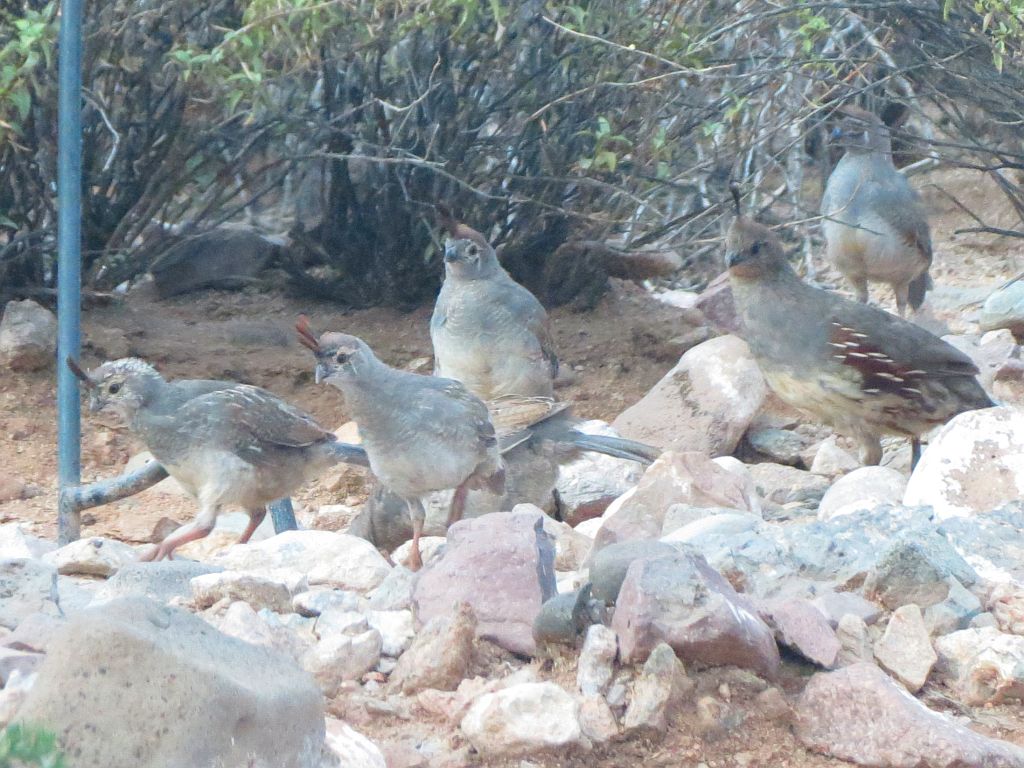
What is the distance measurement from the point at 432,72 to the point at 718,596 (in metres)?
5.00

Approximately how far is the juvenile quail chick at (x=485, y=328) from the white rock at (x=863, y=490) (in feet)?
6.22

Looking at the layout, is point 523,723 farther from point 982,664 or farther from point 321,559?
point 321,559

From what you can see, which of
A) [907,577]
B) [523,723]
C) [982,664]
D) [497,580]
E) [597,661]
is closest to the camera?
[523,723]

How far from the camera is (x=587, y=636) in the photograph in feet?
10.5

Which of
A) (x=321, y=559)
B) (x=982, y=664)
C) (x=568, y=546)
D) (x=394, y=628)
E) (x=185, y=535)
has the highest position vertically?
(x=982, y=664)

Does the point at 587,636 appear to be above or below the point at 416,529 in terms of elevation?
above

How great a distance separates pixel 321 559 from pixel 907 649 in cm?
178

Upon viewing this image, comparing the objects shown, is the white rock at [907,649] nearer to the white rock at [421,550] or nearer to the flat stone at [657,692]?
the flat stone at [657,692]

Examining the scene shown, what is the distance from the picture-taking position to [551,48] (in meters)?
8.15

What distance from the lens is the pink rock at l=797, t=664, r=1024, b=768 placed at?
292 cm

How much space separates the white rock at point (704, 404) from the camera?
7016mm

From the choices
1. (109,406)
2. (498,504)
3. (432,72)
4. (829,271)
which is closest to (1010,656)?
(498,504)

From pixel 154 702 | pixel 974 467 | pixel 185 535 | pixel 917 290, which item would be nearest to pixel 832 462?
pixel 974 467

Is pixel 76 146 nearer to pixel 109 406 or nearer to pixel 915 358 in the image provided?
pixel 109 406
